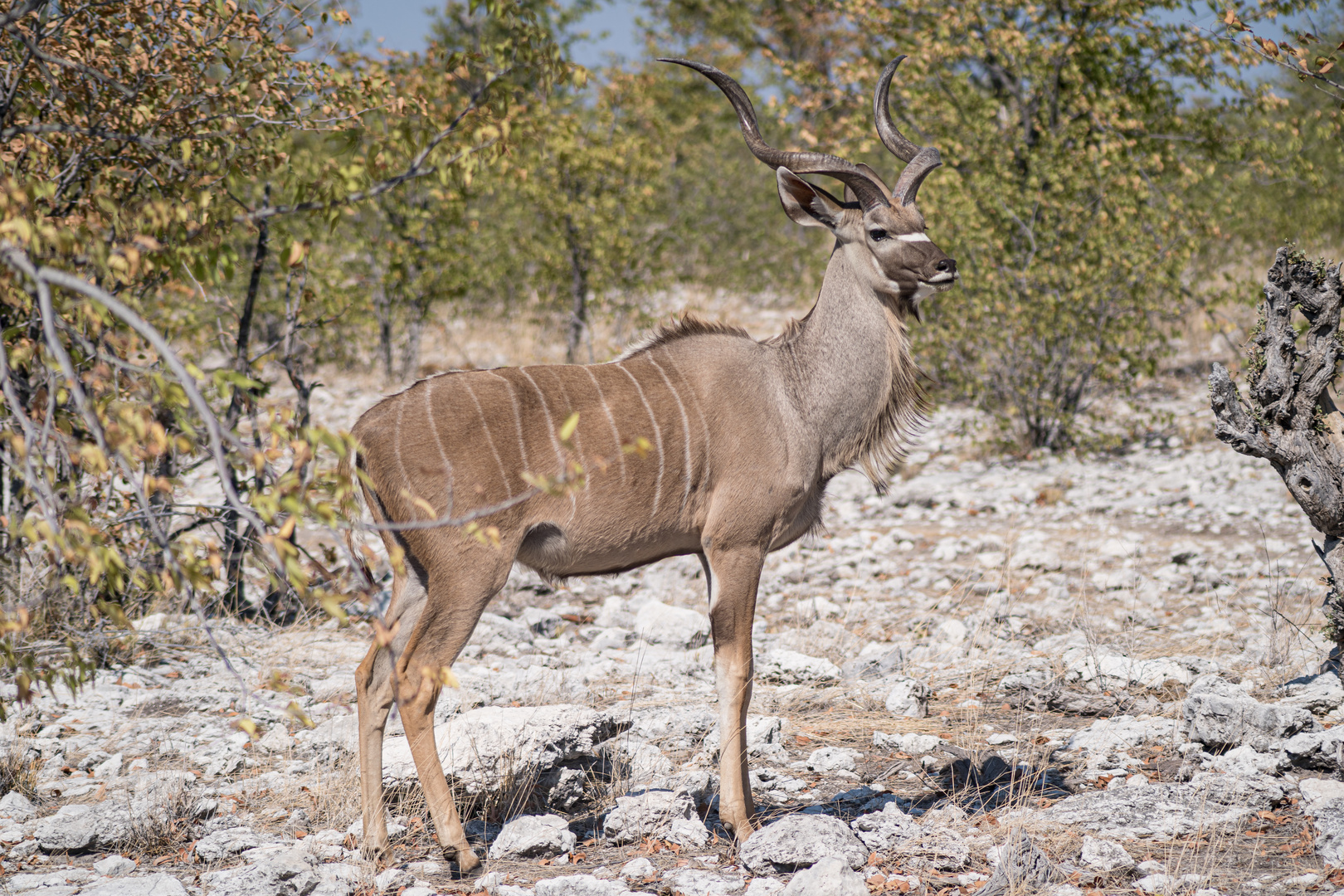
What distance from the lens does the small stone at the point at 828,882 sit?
329 cm

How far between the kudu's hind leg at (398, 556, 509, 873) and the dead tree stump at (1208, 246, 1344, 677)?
3020mm

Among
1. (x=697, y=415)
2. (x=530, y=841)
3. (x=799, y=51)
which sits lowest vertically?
(x=530, y=841)

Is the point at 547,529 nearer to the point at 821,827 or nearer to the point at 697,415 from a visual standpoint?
the point at 697,415

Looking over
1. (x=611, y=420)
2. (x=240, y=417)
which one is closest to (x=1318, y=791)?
(x=611, y=420)

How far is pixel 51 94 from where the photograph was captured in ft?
14.4

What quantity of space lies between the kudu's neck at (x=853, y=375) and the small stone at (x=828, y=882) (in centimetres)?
163

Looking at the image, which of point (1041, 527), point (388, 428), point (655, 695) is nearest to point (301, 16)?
point (388, 428)

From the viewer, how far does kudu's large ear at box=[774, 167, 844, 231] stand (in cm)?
459

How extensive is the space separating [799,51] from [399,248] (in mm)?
18284

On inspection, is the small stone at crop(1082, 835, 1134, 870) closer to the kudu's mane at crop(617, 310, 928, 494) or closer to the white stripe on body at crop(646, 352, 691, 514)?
the kudu's mane at crop(617, 310, 928, 494)

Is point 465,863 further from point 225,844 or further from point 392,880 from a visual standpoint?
point 225,844

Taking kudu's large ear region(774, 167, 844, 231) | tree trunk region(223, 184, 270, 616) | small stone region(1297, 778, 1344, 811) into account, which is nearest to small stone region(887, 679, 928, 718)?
small stone region(1297, 778, 1344, 811)

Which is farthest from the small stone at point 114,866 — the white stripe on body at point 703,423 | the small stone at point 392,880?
the white stripe on body at point 703,423

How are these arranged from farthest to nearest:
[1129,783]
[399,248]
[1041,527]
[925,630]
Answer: [1041,527] → [399,248] → [925,630] → [1129,783]
